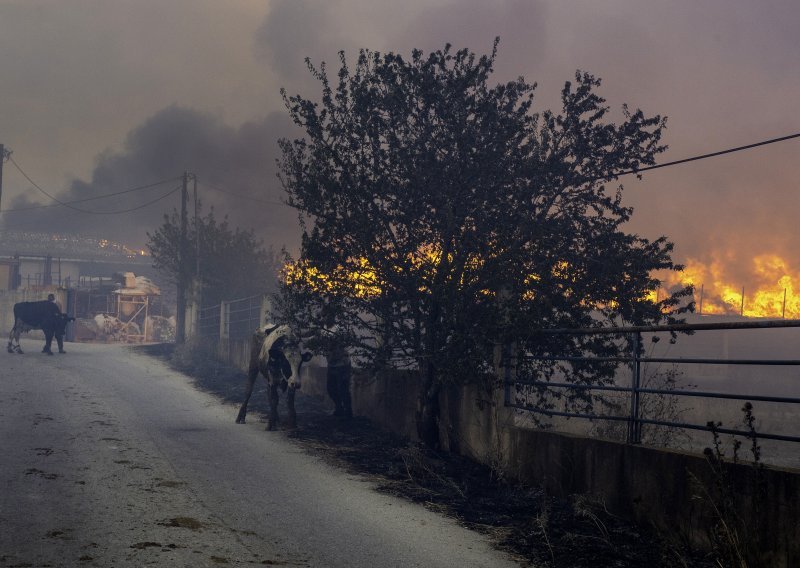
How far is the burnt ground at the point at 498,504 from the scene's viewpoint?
6.36 meters

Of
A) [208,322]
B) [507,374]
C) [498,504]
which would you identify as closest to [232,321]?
[208,322]

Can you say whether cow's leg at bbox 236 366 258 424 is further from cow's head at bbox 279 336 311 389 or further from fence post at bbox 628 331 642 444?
fence post at bbox 628 331 642 444

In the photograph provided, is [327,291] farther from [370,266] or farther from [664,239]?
[664,239]

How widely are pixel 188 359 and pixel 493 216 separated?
1903 centimetres

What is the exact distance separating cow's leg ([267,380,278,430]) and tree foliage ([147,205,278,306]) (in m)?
23.6

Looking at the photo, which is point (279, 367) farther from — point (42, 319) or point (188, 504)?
point (42, 319)

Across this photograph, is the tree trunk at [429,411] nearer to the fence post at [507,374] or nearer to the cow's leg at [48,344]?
the fence post at [507,374]

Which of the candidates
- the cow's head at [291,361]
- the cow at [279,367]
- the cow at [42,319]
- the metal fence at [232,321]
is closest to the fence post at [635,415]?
the cow at [279,367]

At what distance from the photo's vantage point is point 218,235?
125 ft

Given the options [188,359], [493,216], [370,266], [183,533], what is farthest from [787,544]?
[188,359]

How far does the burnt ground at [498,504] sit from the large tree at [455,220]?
1.18m

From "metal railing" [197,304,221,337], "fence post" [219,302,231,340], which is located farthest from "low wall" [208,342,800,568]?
"metal railing" [197,304,221,337]

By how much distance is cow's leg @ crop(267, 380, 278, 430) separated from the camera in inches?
517

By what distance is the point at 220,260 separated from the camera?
37281 mm
